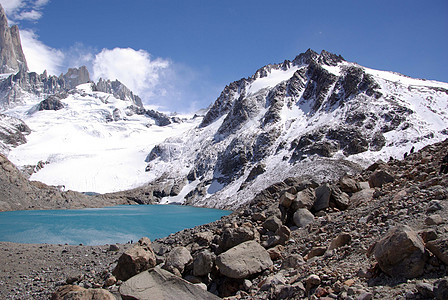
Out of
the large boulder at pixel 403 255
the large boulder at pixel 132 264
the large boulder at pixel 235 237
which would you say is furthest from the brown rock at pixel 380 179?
the large boulder at pixel 132 264

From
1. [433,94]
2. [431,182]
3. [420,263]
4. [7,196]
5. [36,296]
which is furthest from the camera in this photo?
[433,94]

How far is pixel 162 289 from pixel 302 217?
7.35m

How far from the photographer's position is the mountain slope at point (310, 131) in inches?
2435

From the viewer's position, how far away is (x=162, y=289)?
845 centimetres

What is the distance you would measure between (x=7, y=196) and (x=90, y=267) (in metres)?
56.6

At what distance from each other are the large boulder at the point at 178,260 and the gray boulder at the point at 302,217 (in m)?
5.29

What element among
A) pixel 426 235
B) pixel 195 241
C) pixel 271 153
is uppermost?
pixel 271 153

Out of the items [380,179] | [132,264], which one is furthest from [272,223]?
[380,179]

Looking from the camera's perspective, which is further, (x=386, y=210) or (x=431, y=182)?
(x=431, y=182)

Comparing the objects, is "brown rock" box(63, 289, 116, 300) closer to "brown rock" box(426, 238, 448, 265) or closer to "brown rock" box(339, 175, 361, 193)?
"brown rock" box(426, 238, 448, 265)

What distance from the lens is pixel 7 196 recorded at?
58.0 meters

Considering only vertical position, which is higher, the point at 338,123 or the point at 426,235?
the point at 338,123

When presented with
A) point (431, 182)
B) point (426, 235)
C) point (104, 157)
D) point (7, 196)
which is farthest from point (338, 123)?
point (104, 157)

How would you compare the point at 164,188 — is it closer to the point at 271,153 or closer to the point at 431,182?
the point at 271,153
